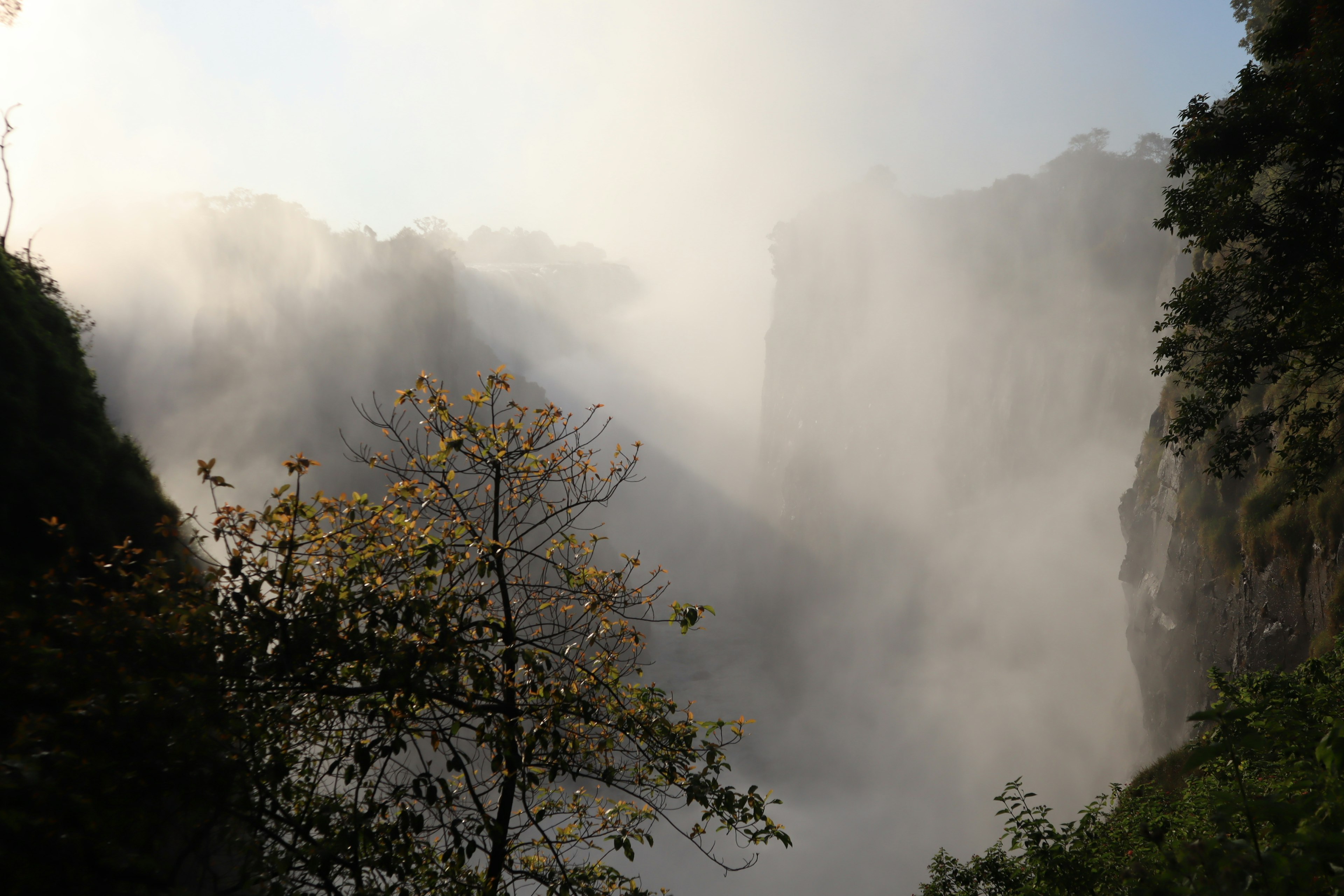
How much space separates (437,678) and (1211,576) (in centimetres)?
2504

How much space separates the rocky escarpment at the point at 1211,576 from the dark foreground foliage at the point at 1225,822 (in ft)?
11.6

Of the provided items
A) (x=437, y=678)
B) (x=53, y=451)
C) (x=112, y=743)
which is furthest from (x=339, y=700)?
(x=53, y=451)

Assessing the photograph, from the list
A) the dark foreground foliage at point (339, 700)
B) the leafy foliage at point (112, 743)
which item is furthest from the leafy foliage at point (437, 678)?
the leafy foliage at point (112, 743)

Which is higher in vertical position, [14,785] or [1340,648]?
[1340,648]

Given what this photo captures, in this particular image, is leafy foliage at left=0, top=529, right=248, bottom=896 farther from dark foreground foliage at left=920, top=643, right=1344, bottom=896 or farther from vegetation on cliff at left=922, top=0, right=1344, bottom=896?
vegetation on cliff at left=922, top=0, right=1344, bottom=896

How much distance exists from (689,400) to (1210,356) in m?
117

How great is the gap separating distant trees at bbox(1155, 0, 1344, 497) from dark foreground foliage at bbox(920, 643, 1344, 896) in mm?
3779

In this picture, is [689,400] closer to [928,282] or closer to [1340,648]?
[928,282]

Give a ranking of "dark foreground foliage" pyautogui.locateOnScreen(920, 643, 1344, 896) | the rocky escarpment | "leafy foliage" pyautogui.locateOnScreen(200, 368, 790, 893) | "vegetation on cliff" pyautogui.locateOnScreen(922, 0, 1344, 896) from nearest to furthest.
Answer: "dark foreground foliage" pyautogui.locateOnScreen(920, 643, 1344, 896), "leafy foliage" pyautogui.locateOnScreen(200, 368, 790, 893), "vegetation on cliff" pyautogui.locateOnScreen(922, 0, 1344, 896), the rocky escarpment

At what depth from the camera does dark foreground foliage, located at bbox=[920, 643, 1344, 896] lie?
6.01 ft

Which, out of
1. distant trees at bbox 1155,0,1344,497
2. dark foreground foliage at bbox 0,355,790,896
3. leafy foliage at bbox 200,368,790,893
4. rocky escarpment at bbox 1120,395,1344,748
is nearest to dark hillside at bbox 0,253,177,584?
dark foreground foliage at bbox 0,355,790,896

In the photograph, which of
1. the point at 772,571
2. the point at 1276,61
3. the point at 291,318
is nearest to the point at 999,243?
the point at 772,571

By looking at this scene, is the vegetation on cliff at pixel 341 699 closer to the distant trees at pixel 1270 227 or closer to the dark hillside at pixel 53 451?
the dark hillside at pixel 53 451

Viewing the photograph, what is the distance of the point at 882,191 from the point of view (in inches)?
2918
